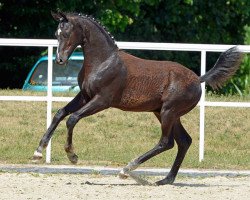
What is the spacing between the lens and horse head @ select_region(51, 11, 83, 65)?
12297 mm

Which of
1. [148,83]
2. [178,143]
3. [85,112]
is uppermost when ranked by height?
[148,83]

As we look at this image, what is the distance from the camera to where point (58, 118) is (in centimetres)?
1230

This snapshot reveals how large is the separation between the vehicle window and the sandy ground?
455 cm

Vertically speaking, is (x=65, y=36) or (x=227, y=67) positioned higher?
(x=65, y=36)

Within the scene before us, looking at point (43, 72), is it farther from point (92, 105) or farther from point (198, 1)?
point (198, 1)

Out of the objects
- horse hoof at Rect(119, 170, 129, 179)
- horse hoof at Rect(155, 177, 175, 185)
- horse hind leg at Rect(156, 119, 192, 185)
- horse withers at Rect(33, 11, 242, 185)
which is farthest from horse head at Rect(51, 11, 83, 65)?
horse hoof at Rect(155, 177, 175, 185)

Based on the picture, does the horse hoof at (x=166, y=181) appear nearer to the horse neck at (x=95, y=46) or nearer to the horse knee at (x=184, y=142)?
the horse knee at (x=184, y=142)

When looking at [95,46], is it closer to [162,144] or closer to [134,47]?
[162,144]

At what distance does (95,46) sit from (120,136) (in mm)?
4284

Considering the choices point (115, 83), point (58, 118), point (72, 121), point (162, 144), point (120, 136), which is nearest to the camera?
point (72, 121)

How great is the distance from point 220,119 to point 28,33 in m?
9.10

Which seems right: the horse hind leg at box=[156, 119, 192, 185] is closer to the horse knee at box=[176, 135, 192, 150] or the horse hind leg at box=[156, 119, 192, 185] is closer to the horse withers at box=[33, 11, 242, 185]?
the horse knee at box=[176, 135, 192, 150]

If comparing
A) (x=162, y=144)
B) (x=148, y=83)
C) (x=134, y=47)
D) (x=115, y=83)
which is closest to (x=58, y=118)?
(x=115, y=83)

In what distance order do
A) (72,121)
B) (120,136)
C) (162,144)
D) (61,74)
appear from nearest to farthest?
(72,121)
(162,144)
(120,136)
(61,74)
